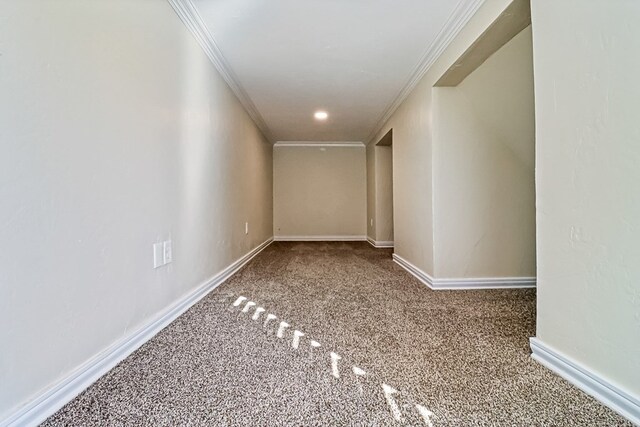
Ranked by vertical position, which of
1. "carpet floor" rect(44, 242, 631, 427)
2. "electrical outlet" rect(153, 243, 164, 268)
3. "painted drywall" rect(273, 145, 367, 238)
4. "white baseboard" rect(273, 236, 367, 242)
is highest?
"painted drywall" rect(273, 145, 367, 238)

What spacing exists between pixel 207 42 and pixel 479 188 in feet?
7.15

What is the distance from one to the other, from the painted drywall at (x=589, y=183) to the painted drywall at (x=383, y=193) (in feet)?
11.1

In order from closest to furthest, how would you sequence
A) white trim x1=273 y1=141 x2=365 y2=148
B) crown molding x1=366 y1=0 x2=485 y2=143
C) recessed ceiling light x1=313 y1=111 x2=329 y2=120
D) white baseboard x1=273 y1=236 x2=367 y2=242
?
crown molding x1=366 y1=0 x2=485 y2=143, recessed ceiling light x1=313 y1=111 x2=329 y2=120, white trim x1=273 y1=141 x2=365 y2=148, white baseboard x1=273 y1=236 x2=367 y2=242

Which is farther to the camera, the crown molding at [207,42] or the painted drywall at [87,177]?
the crown molding at [207,42]

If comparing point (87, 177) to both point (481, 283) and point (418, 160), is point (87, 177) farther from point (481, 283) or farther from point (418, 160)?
point (481, 283)

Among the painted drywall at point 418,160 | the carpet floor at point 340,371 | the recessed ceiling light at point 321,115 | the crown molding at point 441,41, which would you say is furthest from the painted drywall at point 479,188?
the recessed ceiling light at point 321,115

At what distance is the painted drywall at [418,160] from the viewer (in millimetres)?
1810

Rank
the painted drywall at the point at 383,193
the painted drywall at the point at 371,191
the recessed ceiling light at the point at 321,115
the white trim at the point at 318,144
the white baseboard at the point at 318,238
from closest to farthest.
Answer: the recessed ceiling light at the point at 321,115 < the painted drywall at the point at 383,193 < the painted drywall at the point at 371,191 < the white trim at the point at 318,144 < the white baseboard at the point at 318,238

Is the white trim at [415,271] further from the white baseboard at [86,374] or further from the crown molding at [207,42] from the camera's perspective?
the crown molding at [207,42]

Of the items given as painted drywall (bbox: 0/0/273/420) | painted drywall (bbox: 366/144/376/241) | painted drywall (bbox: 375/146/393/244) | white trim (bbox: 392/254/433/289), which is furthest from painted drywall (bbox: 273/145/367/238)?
painted drywall (bbox: 0/0/273/420)

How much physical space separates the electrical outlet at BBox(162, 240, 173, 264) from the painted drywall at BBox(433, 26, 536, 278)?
1796 mm

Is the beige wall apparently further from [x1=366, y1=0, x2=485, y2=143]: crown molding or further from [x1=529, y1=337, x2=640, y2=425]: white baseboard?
[x1=529, y1=337, x2=640, y2=425]: white baseboard

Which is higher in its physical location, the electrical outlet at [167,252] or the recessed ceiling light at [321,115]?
the recessed ceiling light at [321,115]

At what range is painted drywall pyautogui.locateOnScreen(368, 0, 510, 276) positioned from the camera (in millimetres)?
1810
